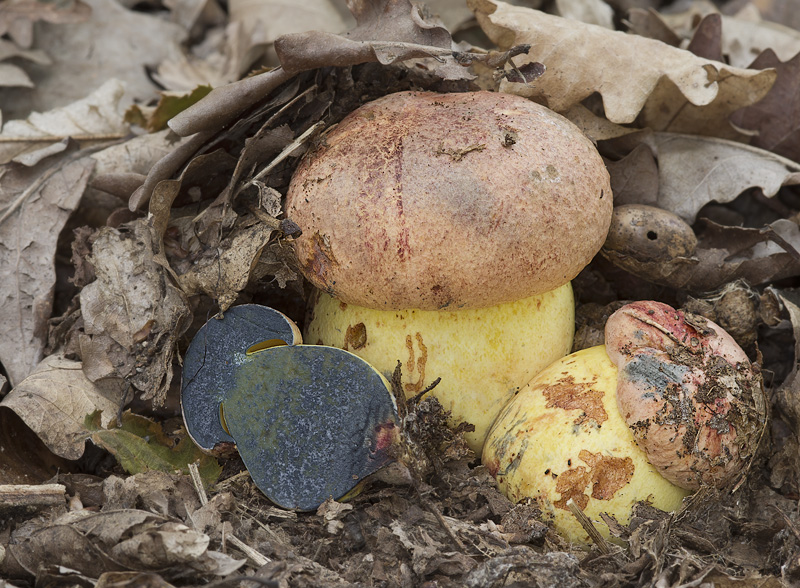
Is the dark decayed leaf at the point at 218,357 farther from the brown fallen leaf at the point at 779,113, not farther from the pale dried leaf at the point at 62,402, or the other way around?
the brown fallen leaf at the point at 779,113

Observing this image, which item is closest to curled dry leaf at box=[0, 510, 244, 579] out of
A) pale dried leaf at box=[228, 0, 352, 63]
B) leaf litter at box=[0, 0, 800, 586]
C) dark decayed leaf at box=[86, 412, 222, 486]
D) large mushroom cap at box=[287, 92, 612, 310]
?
leaf litter at box=[0, 0, 800, 586]

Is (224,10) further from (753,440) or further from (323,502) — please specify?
(753,440)

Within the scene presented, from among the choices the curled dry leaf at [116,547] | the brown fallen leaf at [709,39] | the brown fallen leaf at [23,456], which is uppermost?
the brown fallen leaf at [709,39]

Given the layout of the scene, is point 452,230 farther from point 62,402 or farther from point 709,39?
point 709,39

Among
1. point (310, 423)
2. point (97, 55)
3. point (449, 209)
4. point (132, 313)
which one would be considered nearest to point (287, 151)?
point (449, 209)

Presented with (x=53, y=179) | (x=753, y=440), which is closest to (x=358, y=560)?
(x=753, y=440)

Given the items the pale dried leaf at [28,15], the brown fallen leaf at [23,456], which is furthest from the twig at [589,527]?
the pale dried leaf at [28,15]
